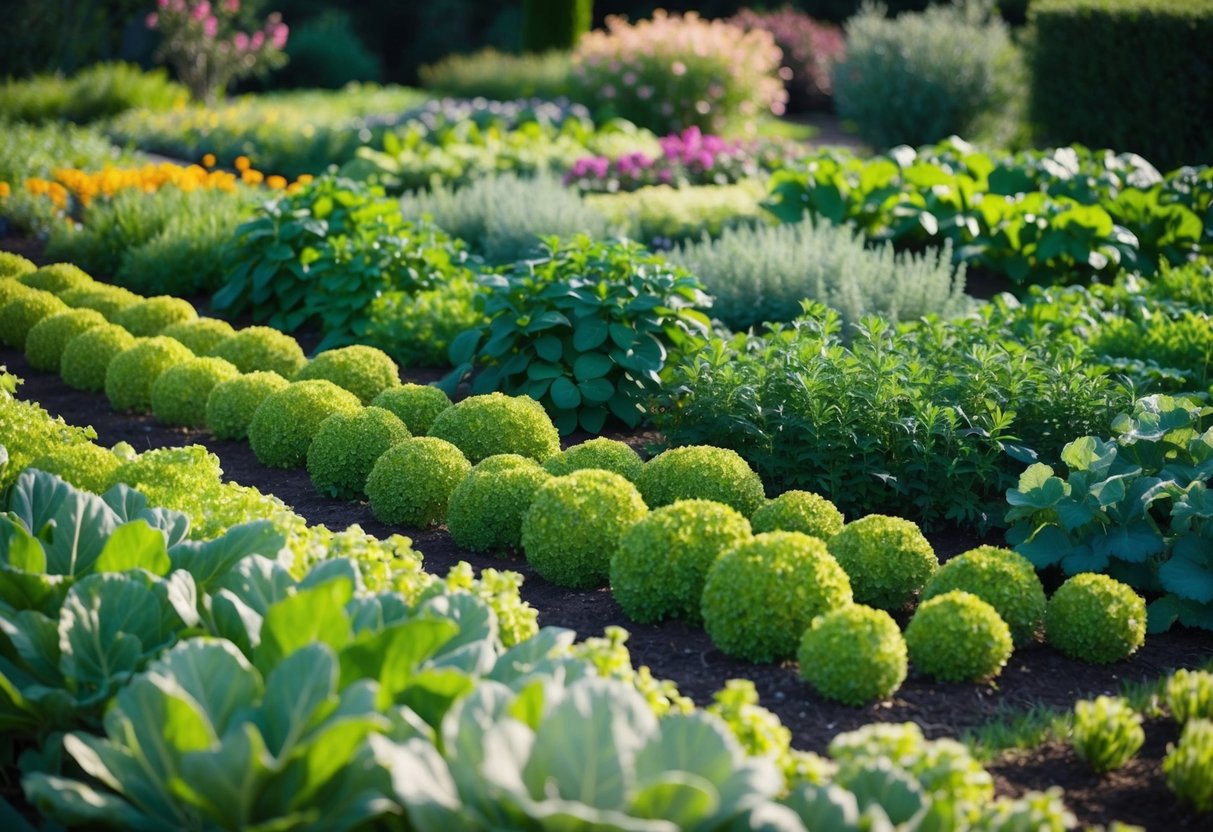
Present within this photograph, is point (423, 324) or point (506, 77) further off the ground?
point (506, 77)

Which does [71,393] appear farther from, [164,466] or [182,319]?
[164,466]

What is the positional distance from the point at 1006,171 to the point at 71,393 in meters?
6.43

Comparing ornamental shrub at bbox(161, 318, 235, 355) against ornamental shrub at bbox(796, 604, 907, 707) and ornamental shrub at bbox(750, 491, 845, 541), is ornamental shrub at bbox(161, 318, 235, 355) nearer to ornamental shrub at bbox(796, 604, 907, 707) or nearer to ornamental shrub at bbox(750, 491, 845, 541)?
ornamental shrub at bbox(750, 491, 845, 541)

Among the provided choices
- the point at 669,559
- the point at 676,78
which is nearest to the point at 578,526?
the point at 669,559

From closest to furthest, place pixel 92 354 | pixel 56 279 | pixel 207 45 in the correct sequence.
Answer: pixel 92 354 < pixel 56 279 < pixel 207 45

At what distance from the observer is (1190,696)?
3.40 meters

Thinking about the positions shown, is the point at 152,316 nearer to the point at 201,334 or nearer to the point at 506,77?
the point at 201,334

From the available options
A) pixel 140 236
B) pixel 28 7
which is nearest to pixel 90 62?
pixel 28 7

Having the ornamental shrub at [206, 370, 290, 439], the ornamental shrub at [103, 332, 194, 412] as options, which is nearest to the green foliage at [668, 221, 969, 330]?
the ornamental shrub at [206, 370, 290, 439]

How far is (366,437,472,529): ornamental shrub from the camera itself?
4996 millimetres

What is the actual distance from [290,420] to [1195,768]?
400cm

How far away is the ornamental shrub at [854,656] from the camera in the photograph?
357 centimetres

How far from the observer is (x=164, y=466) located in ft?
15.2

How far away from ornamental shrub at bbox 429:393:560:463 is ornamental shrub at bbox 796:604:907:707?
2107mm
